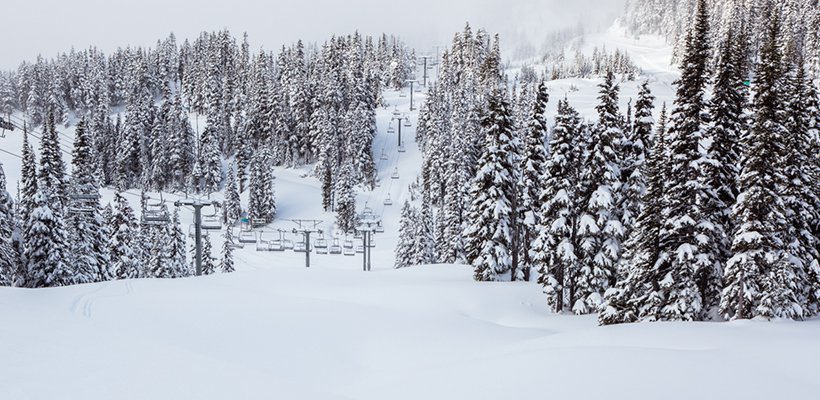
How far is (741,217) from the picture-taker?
21.1 m

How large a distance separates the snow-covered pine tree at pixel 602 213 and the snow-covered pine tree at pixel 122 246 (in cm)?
3819

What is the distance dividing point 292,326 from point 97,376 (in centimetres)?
861

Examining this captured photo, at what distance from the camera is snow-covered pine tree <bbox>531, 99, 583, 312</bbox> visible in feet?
96.9

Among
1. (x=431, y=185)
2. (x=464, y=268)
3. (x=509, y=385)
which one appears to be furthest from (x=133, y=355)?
(x=431, y=185)

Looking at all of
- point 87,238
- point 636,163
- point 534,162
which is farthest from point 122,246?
point 636,163

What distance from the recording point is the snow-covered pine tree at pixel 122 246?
47219 millimetres

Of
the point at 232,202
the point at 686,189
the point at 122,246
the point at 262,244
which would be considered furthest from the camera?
the point at 232,202

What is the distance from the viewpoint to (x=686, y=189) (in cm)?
2220

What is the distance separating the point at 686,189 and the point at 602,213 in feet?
21.6

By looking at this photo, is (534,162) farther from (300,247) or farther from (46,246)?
(300,247)

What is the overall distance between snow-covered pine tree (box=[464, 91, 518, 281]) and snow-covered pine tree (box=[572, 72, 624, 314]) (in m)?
7.06

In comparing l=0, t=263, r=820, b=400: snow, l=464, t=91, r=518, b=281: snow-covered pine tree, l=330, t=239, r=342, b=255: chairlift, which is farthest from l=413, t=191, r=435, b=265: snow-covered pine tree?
l=0, t=263, r=820, b=400: snow

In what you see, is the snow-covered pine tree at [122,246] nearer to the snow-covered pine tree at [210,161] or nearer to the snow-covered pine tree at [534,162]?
the snow-covered pine tree at [534,162]

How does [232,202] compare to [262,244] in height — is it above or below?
above
